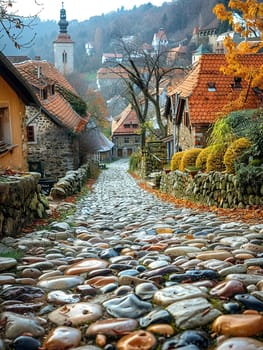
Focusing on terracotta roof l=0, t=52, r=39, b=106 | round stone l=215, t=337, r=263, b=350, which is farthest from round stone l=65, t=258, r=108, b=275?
terracotta roof l=0, t=52, r=39, b=106

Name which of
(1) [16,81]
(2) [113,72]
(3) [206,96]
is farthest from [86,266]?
(2) [113,72]

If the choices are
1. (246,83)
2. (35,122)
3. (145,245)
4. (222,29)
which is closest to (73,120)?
(35,122)

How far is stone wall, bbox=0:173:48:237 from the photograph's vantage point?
19.0ft

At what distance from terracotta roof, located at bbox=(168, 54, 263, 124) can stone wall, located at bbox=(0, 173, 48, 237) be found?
11707mm

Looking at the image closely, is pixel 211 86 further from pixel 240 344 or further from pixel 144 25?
pixel 144 25

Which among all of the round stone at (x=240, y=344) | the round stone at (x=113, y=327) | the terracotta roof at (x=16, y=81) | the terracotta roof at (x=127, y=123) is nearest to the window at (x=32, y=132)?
the terracotta roof at (x=16, y=81)

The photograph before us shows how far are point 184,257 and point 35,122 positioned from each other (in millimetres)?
20289

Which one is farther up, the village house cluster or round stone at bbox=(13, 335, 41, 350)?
the village house cluster

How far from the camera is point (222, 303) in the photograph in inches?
116

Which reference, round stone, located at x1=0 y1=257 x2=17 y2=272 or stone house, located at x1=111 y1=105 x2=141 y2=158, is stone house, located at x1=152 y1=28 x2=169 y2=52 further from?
round stone, located at x1=0 y1=257 x2=17 y2=272

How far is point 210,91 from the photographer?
768 inches

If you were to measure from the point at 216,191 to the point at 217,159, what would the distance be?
1106mm

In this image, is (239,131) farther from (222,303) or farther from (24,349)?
(24,349)

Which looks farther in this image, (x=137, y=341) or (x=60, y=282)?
(x=60, y=282)
